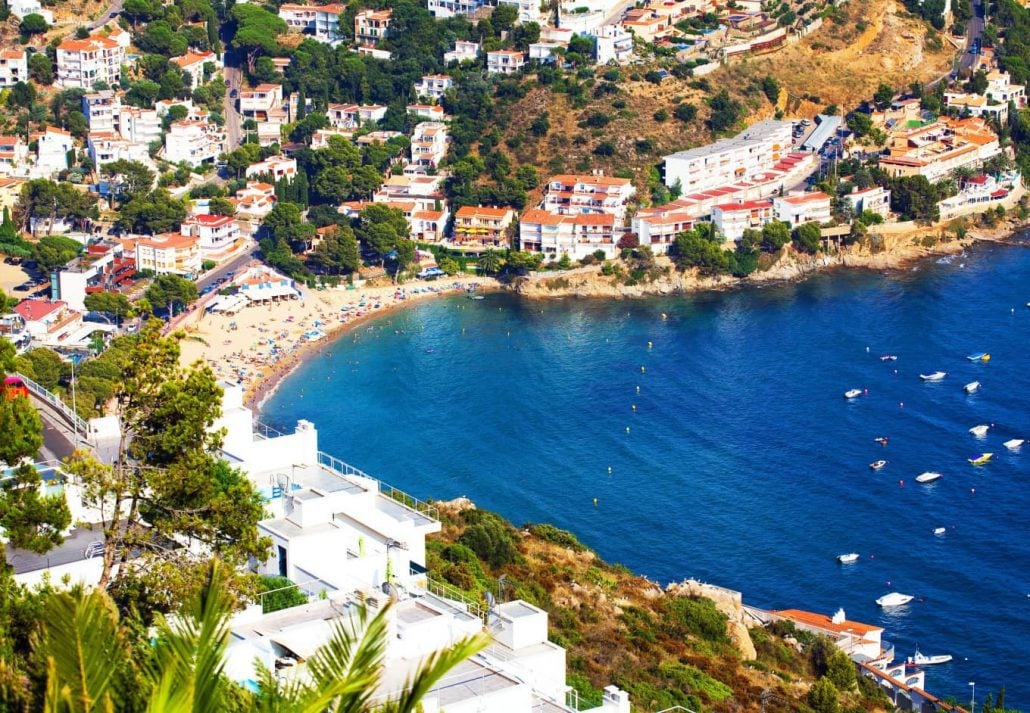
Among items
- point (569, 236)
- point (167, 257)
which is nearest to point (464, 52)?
point (569, 236)

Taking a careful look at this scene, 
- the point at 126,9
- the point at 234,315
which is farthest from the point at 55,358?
the point at 126,9

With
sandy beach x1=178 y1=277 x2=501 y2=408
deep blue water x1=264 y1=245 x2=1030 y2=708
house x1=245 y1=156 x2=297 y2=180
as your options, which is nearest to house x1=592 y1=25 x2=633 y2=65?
house x1=245 y1=156 x2=297 y2=180

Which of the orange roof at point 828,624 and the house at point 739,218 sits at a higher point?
the house at point 739,218

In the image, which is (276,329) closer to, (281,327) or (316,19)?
(281,327)

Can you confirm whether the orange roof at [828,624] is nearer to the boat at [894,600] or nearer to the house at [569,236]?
the boat at [894,600]

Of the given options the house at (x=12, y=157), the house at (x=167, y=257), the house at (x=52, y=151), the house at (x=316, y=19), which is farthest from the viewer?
the house at (x=316, y=19)

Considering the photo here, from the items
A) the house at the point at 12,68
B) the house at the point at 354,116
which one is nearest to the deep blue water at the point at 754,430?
the house at the point at 354,116
